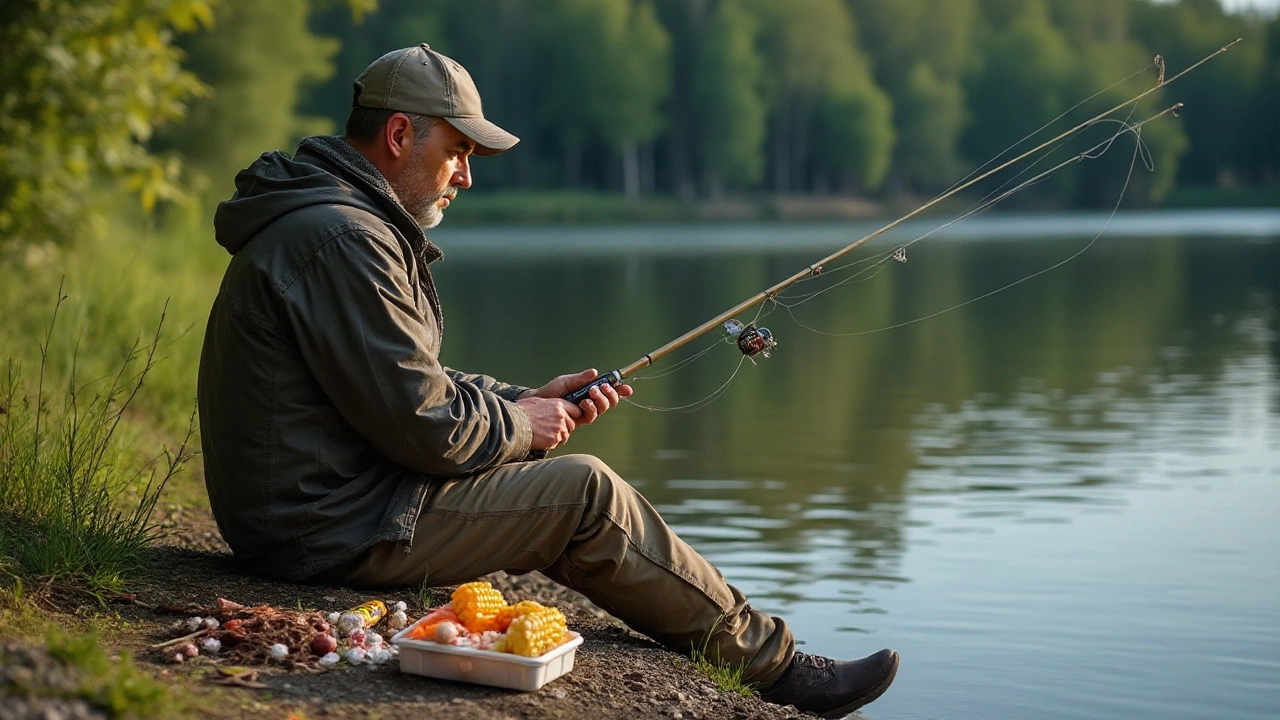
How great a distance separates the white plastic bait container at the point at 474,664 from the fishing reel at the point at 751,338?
47.4 inches

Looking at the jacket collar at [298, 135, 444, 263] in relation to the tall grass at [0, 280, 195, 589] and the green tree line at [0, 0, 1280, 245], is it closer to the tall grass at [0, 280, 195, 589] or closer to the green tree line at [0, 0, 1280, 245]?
the tall grass at [0, 280, 195, 589]

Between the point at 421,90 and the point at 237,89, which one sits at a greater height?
the point at 237,89

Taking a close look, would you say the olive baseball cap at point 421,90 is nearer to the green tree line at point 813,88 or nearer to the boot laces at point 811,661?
the boot laces at point 811,661

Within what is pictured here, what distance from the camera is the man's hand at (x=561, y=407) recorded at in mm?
4121

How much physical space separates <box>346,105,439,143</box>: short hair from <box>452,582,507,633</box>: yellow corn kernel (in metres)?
1.19

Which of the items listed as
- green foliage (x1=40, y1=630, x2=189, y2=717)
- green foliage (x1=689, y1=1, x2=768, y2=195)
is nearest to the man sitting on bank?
green foliage (x1=40, y1=630, x2=189, y2=717)

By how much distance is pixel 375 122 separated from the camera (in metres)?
4.04

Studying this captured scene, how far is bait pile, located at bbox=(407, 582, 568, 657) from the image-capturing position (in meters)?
3.55

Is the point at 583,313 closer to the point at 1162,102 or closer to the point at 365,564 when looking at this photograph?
the point at 365,564

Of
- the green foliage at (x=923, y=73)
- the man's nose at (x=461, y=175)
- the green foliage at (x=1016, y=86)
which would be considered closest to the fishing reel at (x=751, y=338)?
the man's nose at (x=461, y=175)

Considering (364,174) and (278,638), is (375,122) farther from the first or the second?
(278,638)

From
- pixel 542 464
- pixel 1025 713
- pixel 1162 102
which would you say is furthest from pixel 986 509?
pixel 1162 102

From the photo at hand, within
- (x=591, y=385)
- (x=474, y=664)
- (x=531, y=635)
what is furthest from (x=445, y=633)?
(x=591, y=385)

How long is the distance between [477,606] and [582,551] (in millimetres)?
354
